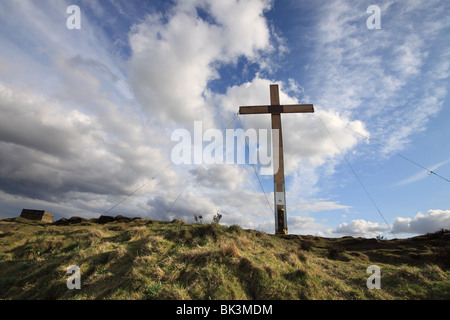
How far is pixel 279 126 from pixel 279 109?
1.79m

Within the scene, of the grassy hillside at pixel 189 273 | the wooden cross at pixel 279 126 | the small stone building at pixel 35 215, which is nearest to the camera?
the grassy hillside at pixel 189 273

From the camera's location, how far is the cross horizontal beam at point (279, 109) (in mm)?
22359

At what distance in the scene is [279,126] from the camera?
22.1 m

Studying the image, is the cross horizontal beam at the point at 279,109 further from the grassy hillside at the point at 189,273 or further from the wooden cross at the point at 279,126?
the grassy hillside at the point at 189,273

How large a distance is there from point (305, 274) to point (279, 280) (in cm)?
112

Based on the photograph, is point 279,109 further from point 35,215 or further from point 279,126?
point 35,215

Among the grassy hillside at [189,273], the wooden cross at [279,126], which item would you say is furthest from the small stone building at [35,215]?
the wooden cross at [279,126]

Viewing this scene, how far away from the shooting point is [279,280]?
7.76 meters

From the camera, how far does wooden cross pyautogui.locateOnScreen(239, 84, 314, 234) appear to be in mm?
20031

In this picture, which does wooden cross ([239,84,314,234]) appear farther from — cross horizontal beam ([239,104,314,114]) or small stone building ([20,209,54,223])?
small stone building ([20,209,54,223])

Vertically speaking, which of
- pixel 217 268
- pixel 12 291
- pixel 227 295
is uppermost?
pixel 217 268

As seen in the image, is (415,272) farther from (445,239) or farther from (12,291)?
(12,291)

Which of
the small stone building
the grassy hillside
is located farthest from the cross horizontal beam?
the small stone building
